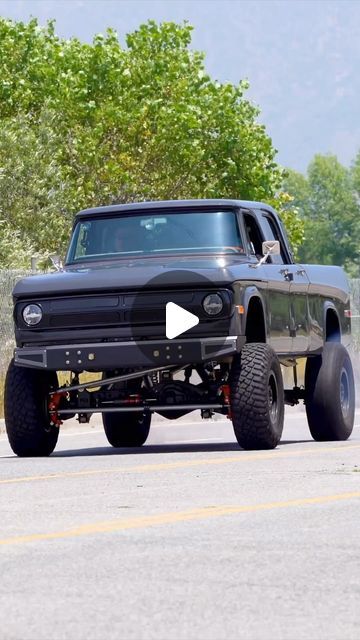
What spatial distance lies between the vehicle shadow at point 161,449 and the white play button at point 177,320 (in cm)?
113

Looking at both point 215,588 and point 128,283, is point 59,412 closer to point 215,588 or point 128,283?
point 128,283

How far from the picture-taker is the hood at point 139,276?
1596 cm

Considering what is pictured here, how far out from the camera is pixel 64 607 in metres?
7.43

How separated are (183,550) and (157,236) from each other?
28.6 ft

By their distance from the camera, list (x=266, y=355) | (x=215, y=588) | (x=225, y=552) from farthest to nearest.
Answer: (x=266, y=355), (x=225, y=552), (x=215, y=588)

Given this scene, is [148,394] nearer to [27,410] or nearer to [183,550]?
[27,410]

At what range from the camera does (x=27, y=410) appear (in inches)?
655

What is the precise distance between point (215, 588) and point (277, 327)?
31.5 feet

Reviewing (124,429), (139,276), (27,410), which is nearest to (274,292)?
(139,276)

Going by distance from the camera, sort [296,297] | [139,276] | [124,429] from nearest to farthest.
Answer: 1. [139,276]
2. [296,297]
3. [124,429]

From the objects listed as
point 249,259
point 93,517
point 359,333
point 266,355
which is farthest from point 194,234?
point 359,333

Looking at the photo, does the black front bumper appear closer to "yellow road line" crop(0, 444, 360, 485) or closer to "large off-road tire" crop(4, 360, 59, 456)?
Answer: "large off-road tire" crop(4, 360, 59, 456)

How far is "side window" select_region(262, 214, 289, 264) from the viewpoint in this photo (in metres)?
18.5

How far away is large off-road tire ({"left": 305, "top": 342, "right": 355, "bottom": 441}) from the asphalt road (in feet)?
9.75
